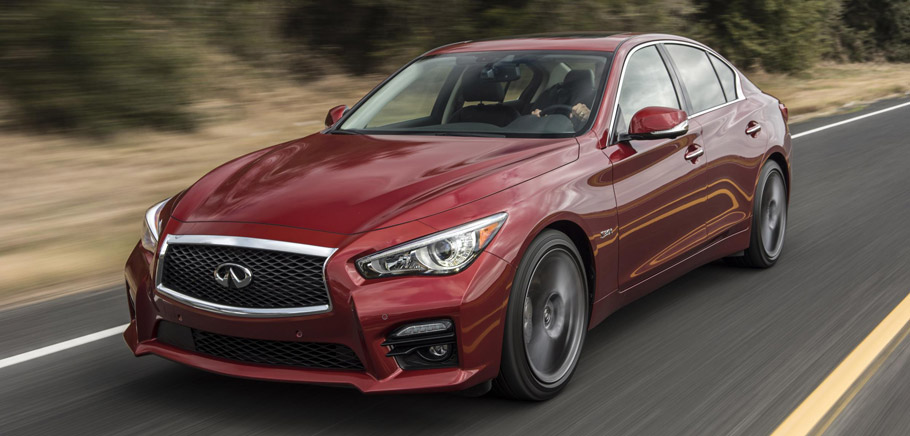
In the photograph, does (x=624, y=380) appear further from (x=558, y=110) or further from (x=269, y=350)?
(x=269, y=350)

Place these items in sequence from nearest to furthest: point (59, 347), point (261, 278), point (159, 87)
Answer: point (261, 278) < point (59, 347) < point (159, 87)

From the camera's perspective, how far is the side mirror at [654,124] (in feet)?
16.6

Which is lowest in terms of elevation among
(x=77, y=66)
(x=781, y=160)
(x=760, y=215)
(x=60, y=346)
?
(x=77, y=66)

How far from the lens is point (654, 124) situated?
506cm

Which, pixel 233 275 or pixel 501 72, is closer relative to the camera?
pixel 233 275

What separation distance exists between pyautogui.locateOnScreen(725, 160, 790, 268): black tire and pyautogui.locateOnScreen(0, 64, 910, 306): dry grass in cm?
413

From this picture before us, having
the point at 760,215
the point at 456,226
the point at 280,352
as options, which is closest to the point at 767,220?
the point at 760,215

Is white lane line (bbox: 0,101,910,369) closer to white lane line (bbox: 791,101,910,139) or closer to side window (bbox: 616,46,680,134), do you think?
side window (bbox: 616,46,680,134)

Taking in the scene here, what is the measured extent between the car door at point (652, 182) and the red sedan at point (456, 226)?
0.01m

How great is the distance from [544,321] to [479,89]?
65.8 inches

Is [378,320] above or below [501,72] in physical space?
below

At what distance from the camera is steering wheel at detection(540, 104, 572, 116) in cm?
525

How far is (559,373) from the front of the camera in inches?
177

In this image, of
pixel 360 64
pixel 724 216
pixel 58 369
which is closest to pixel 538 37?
pixel 724 216
